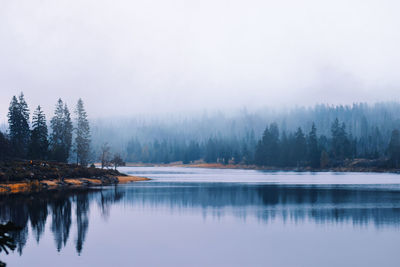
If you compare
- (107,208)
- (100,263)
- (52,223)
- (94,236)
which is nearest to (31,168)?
(107,208)

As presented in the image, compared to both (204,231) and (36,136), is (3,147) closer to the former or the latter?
(36,136)

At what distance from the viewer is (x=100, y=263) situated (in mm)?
26953

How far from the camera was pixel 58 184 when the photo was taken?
270 feet

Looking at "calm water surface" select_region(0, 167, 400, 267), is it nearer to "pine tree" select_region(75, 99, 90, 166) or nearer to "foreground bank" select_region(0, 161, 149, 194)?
"foreground bank" select_region(0, 161, 149, 194)

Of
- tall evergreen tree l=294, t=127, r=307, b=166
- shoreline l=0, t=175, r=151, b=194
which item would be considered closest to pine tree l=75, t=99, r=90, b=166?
shoreline l=0, t=175, r=151, b=194

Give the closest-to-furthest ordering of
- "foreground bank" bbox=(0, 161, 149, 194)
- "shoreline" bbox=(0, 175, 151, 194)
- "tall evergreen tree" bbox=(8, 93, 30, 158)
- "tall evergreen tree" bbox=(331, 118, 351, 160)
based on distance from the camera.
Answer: "shoreline" bbox=(0, 175, 151, 194) < "foreground bank" bbox=(0, 161, 149, 194) < "tall evergreen tree" bbox=(8, 93, 30, 158) < "tall evergreen tree" bbox=(331, 118, 351, 160)

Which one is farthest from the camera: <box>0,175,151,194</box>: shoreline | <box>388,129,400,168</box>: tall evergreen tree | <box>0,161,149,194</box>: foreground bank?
<box>388,129,400,168</box>: tall evergreen tree

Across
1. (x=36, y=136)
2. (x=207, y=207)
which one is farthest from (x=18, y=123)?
(x=207, y=207)

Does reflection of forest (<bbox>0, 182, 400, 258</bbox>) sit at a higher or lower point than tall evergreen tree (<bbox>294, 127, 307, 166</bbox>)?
lower

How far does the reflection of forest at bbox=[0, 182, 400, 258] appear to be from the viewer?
41.2 meters

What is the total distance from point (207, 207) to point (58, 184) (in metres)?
38.1

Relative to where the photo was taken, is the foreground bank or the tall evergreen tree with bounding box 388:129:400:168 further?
the tall evergreen tree with bounding box 388:129:400:168

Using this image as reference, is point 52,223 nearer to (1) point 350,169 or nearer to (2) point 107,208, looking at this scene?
(2) point 107,208

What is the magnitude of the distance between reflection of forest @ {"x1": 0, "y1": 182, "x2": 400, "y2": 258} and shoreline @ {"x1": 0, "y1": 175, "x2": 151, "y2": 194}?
6161 millimetres
